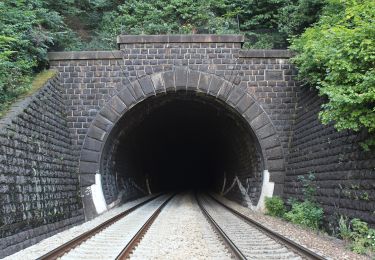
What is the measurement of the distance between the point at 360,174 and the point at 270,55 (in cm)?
665

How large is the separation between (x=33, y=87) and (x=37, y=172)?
9.18ft

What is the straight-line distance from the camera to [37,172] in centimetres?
991

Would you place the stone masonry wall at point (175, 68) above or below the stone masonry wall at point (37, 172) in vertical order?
above

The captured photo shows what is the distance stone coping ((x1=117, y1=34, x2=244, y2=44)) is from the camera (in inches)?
565

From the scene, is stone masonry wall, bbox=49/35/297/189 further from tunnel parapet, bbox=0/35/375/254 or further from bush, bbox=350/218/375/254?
bush, bbox=350/218/375/254

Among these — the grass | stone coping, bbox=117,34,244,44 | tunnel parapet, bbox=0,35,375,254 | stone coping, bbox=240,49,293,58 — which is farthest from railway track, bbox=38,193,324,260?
stone coping, bbox=117,34,244,44

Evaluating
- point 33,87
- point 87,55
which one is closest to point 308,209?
point 33,87

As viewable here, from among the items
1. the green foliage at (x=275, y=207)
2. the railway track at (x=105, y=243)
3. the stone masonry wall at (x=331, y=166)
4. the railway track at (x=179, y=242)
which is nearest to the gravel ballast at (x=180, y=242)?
the railway track at (x=179, y=242)

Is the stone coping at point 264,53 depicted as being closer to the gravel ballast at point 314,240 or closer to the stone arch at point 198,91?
the stone arch at point 198,91

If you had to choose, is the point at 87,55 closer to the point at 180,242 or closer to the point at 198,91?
the point at 198,91

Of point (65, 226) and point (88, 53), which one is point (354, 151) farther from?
point (88, 53)

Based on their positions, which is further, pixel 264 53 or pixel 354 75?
pixel 264 53

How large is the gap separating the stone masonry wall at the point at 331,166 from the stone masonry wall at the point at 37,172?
6.01 meters

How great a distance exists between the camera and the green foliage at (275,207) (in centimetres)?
1344
